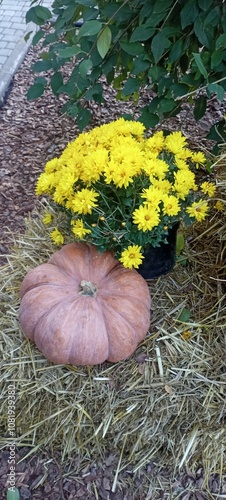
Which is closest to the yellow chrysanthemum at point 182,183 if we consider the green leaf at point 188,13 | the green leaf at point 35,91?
the green leaf at point 188,13

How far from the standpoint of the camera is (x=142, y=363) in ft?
5.88

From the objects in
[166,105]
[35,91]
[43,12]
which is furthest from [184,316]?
[43,12]

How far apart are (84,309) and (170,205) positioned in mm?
418

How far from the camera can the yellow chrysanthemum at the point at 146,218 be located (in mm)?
1612

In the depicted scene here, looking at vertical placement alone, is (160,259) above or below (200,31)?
below

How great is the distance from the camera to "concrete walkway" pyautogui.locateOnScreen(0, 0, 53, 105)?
4.18 metres

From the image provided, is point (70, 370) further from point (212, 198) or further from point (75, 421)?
point (212, 198)

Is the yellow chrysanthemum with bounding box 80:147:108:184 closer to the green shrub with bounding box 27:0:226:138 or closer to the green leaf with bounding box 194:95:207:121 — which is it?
the green shrub with bounding box 27:0:226:138

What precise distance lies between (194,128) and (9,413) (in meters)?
2.15

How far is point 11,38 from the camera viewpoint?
4621 millimetres

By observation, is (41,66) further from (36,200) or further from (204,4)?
(36,200)

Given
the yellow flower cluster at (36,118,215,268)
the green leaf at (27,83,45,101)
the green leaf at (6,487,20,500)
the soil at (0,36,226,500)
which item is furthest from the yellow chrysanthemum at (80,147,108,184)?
the green leaf at (6,487,20,500)

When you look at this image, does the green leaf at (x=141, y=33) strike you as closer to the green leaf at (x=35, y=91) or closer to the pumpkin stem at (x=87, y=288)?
the green leaf at (x=35, y=91)

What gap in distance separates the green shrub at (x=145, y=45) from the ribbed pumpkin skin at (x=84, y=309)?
0.57 metres
